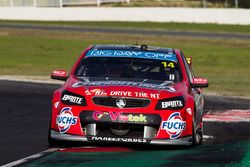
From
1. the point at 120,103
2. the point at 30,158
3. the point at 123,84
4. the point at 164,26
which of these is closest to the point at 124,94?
the point at 120,103

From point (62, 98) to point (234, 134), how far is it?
3.67m

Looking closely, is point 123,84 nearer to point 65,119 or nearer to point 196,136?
point 65,119

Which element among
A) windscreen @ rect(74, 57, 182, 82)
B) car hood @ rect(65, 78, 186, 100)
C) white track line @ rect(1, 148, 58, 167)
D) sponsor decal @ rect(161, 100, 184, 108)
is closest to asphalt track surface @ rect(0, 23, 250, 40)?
windscreen @ rect(74, 57, 182, 82)

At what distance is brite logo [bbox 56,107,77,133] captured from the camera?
10.6 m

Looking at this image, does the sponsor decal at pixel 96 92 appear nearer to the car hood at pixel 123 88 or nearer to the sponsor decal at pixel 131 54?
the car hood at pixel 123 88

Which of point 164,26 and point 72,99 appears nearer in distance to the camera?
point 72,99

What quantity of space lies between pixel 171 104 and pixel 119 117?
70 cm

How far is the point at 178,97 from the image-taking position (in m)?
10.9

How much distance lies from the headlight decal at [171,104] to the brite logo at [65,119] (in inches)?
40.1

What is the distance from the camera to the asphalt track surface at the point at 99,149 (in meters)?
9.70

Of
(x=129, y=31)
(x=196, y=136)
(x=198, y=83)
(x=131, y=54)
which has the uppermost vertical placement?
(x=131, y=54)

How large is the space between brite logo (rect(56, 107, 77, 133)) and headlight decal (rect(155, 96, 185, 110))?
1020 millimetres

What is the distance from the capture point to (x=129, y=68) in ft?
39.2

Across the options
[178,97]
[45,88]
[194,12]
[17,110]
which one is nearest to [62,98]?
[178,97]
